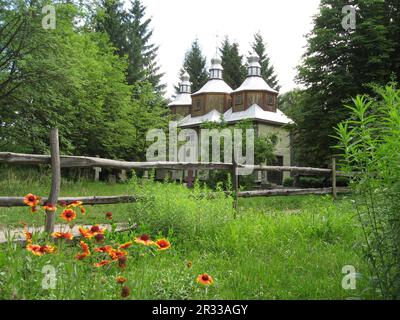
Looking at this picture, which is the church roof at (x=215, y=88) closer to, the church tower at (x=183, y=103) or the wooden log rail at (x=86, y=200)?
the church tower at (x=183, y=103)

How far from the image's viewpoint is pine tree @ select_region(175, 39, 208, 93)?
45.4m

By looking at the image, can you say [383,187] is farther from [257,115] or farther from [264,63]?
[264,63]

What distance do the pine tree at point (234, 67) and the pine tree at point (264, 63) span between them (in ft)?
8.84

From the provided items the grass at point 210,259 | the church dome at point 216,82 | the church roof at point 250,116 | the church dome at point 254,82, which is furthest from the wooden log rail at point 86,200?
the church dome at point 216,82

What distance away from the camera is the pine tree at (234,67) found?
42844 millimetres

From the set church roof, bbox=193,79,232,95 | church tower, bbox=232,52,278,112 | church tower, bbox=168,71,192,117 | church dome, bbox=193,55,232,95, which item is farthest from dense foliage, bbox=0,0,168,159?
church tower, bbox=168,71,192,117

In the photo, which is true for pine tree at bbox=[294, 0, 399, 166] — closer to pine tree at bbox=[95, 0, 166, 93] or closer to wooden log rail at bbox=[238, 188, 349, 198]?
wooden log rail at bbox=[238, 188, 349, 198]

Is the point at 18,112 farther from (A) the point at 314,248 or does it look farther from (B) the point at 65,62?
(A) the point at 314,248

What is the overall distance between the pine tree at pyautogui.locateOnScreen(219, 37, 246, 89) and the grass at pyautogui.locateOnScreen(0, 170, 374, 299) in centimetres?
3662

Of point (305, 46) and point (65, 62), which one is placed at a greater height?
point (305, 46)

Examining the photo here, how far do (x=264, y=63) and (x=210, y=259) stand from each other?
42.0m
